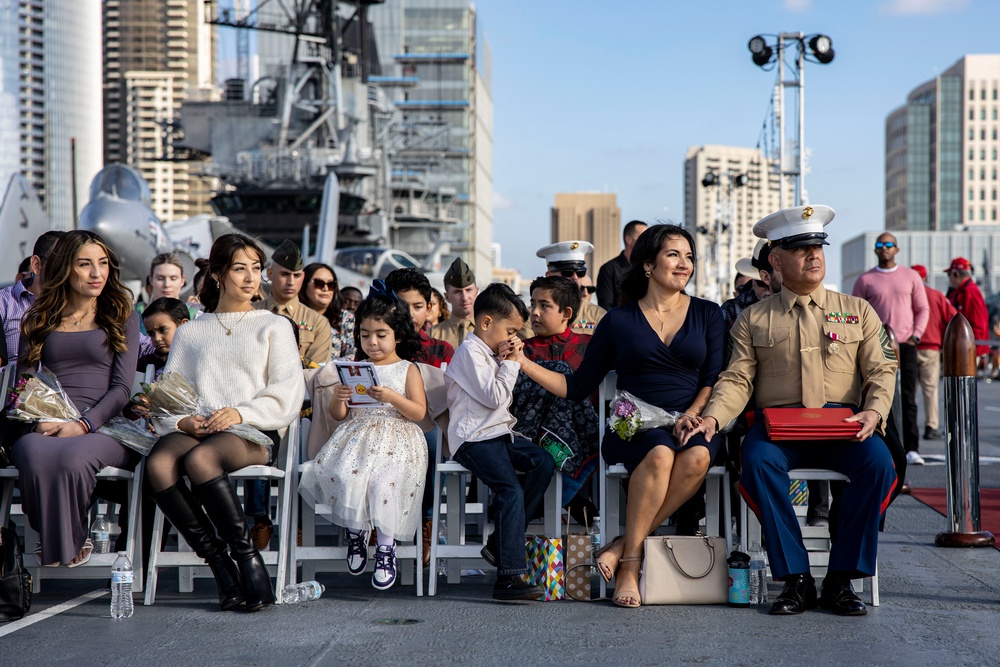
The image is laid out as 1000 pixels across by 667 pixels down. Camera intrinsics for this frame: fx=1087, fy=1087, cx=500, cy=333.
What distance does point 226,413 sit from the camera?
4.89m

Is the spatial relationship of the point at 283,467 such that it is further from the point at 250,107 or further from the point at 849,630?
the point at 250,107

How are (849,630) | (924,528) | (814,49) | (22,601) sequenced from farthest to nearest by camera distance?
(814,49), (924,528), (22,601), (849,630)

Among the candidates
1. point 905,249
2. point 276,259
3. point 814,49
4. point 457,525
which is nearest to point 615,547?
point 457,525

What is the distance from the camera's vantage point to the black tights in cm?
470

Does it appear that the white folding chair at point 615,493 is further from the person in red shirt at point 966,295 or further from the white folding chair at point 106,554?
the person in red shirt at point 966,295

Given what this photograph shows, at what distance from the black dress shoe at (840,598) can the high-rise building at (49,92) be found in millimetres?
148675

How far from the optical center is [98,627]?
4414mm

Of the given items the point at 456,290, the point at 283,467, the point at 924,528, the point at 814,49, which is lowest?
the point at 924,528

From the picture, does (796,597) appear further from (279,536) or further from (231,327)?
(231,327)

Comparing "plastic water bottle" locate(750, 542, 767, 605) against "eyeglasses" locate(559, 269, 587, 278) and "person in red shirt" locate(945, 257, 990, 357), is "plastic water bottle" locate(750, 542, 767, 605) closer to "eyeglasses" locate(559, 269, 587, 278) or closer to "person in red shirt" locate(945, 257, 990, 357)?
"eyeglasses" locate(559, 269, 587, 278)

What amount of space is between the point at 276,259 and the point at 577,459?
9.07ft

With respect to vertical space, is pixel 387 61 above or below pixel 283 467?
above

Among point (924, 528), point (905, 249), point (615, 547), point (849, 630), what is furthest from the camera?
point (905, 249)

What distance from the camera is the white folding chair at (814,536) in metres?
4.71
